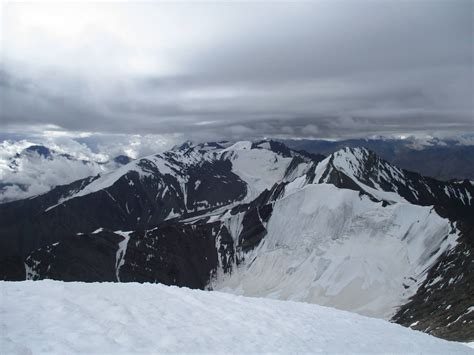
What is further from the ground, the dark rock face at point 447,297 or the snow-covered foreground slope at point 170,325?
the snow-covered foreground slope at point 170,325

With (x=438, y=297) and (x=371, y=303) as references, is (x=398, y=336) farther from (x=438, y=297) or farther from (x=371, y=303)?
(x=371, y=303)

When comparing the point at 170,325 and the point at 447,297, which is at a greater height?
the point at 170,325

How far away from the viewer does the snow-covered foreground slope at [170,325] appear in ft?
45.8

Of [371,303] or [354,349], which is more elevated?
[354,349]

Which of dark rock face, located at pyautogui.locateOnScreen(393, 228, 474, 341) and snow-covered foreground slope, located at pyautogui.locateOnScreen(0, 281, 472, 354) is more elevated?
snow-covered foreground slope, located at pyautogui.locateOnScreen(0, 281, 472, 354)

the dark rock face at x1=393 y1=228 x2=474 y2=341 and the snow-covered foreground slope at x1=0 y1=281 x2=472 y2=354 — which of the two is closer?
the snow-covered foreground slope at x1=0 y1=281 x2=472 y2=354

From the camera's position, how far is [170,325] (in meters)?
16.8

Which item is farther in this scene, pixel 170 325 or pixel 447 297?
pixel 447 297

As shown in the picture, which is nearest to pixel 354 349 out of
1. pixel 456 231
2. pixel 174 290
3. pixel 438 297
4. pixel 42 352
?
pixel 174 290

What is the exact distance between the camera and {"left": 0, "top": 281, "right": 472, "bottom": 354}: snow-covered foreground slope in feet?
45.8

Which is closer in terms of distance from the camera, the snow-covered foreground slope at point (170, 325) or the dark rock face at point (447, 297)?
the snow-covered foreground slope at point (170, 325)

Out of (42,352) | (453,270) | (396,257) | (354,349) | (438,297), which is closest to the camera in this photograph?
(42,352)

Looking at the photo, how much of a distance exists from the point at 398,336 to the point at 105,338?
1725 cm

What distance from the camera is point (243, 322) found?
18.8 m
